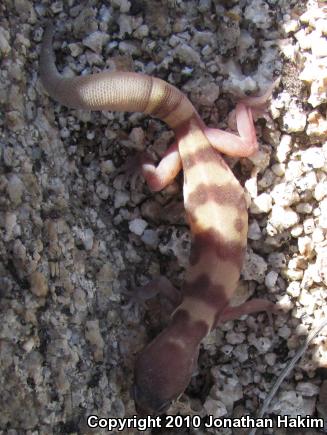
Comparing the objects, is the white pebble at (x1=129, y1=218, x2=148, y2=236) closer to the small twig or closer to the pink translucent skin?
the pink translucent skin

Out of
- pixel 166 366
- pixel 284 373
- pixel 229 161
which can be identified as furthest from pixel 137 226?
pixel 284 373

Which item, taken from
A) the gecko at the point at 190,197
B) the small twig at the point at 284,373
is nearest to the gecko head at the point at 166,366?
the gecko at the point at 190,197

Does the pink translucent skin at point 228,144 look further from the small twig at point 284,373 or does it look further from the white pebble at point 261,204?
the small twig at point 284,373

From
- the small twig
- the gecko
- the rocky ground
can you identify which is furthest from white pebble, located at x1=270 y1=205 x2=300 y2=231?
the small twig

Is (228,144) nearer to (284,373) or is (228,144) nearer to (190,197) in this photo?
(190,197)

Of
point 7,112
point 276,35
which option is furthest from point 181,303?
point 276,35

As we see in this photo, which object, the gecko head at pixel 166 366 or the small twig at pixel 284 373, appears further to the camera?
the small twig at pixel 284 373

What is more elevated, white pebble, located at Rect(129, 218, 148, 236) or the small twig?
white pebble, located at Rect(129, 218, 148, 236)
